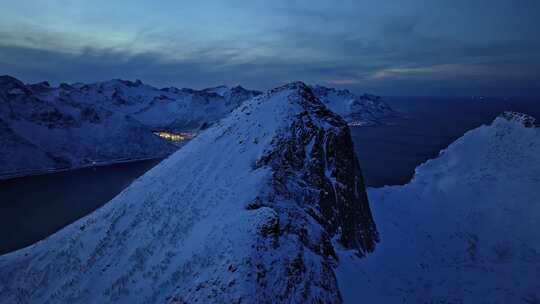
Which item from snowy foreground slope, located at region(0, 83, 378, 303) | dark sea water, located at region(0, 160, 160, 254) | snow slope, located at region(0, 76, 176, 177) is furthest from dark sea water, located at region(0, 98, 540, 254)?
snowy foreground slope, located at region(0, 83, 378, 303)

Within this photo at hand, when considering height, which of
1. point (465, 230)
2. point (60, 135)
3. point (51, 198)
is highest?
point (60, 135)

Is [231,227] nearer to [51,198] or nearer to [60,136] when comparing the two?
[51,198]

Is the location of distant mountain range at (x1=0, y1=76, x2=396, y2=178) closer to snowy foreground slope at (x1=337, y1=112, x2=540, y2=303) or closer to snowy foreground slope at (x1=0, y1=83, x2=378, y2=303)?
snowy foreground slope at (x1=0, y1=83, x2=378, y2=303)

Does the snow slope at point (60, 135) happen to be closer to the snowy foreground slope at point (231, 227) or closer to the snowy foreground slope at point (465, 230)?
the snowy foreground slope at point (231, 227)

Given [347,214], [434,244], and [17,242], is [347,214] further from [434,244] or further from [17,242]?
[17,242]

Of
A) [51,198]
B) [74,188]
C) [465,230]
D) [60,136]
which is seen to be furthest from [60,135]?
[465,230]

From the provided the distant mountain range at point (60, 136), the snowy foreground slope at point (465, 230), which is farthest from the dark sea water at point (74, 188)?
the snowy foreground slope at point (465, 230)
